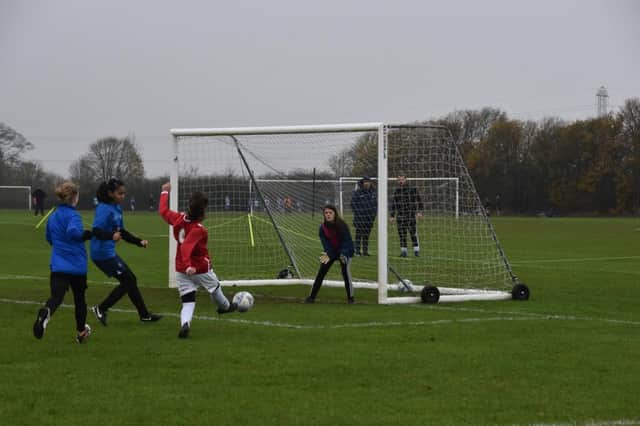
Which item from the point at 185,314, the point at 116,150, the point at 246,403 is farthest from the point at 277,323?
the point at 116,150

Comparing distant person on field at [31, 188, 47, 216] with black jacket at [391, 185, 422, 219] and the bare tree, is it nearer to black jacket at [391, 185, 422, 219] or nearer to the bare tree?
the bare tree

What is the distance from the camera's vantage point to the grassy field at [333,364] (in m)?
8.20

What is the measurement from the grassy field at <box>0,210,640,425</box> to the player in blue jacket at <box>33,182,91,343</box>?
0.37 meters

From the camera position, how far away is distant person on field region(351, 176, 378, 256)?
20.6 m

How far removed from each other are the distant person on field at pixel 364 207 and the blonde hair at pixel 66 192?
900 cm

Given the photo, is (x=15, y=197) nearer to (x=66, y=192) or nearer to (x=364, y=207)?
(x=364, y=207)

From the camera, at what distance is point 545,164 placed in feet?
298

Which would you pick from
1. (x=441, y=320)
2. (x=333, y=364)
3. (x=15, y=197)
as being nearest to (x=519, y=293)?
(x=441, y=320)

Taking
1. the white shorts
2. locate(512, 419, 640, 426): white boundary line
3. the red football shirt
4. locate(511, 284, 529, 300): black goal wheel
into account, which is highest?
the red football shirt

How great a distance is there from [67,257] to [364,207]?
965 centimetres

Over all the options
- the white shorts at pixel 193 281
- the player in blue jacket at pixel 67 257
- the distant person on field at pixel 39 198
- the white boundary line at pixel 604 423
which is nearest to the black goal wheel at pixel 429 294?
the white shorts at pixel 193 281

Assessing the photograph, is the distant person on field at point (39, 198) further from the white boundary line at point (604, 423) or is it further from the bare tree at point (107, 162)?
the white boundary line at point (604, 423)

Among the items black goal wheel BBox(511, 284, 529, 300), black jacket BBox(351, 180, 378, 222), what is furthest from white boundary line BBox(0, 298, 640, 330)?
black jacket BBox(351, 180, 378, 222)

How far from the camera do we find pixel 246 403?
27.9ft
